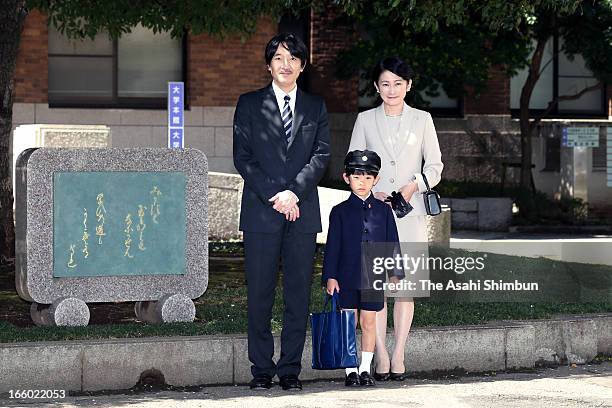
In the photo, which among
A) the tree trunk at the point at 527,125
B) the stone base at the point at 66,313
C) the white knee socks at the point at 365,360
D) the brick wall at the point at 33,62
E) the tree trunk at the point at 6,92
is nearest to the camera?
the white knee socks at the point at 365,360

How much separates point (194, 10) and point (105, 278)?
532 centimetres

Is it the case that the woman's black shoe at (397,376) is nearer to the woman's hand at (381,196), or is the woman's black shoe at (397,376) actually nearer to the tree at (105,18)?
the woman's hand at (381,196)

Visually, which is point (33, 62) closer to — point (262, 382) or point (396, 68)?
point (396, 68)

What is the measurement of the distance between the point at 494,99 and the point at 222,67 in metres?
5.67

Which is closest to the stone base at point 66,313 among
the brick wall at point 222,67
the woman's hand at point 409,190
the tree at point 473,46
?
the woman's hand at point 409,190

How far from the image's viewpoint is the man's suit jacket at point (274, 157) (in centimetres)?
915

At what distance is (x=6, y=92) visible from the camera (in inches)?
578

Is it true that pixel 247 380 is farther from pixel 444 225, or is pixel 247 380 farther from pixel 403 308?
pixel 444 225

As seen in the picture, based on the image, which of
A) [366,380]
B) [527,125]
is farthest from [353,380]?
[527,125]

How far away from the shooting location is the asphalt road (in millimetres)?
8898

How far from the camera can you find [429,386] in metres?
9.67

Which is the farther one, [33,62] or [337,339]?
[33,62]

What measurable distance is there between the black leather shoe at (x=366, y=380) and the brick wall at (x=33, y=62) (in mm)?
14142

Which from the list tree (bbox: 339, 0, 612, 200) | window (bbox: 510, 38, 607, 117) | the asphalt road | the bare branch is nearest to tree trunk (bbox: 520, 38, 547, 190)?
tree (bbox: 339, 0, 612, 200)
